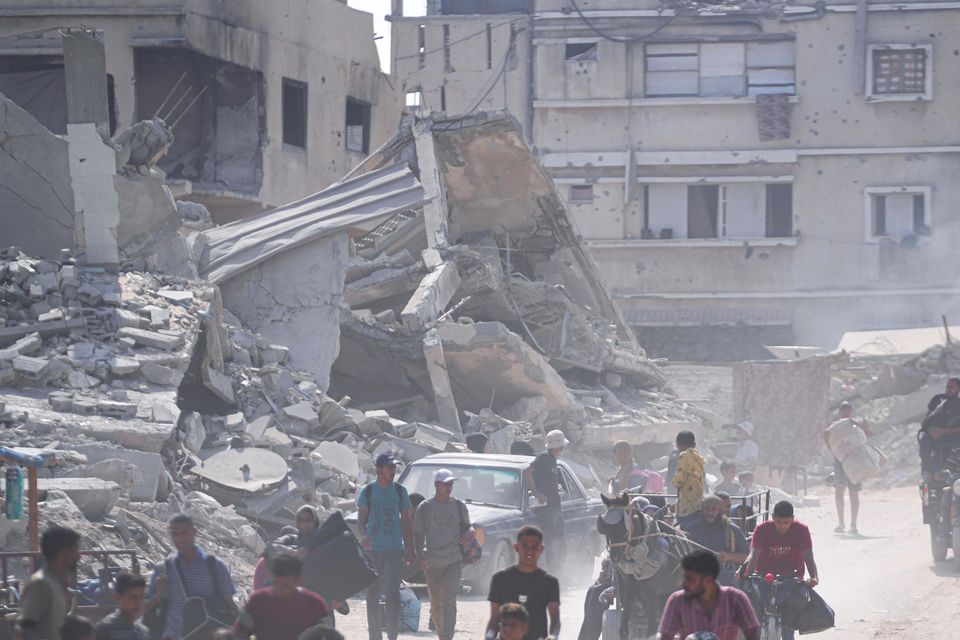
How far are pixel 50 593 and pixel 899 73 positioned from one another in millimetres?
34759

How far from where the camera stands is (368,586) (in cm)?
1059

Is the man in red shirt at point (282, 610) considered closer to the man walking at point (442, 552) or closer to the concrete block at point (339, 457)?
the man walking at point (442, 552)

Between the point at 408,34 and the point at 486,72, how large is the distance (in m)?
2.45

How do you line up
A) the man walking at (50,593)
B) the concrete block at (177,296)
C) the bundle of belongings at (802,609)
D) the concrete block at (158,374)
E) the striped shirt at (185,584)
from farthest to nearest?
the concrete block at (177,296) → the concrete block at (158,374) → the bundle of belongings at (802,609) → the striped shirt at (185,584) → the man walking at (50,593)

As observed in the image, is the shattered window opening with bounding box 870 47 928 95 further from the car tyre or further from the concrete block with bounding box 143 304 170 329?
the concrete block with bounding box 143 304 170 329

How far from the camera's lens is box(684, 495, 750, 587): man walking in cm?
1035

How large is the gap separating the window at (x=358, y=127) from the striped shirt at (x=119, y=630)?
2798 centimetres

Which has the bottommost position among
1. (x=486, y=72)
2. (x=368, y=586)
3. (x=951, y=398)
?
(x=368, y=586)

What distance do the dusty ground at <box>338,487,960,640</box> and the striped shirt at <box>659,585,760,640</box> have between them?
4872mm

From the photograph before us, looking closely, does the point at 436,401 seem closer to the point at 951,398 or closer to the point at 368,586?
the point at 951,398

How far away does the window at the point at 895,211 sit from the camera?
127 feet

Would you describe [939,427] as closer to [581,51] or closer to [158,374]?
[158,374]

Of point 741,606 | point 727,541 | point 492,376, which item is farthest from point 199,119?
A: point 741,606

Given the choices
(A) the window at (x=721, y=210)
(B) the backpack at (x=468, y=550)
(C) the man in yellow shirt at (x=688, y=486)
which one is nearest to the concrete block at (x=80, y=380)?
(B) the backpack at (x=468, y=550)
